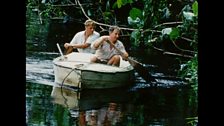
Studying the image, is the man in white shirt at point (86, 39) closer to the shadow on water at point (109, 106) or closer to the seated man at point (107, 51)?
the seated man at point (107, 51)

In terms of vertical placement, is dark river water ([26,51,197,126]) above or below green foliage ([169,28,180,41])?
below

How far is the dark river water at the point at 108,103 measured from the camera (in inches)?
176

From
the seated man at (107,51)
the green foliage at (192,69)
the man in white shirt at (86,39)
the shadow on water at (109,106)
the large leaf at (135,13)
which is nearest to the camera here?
the large leaf at (135,13)

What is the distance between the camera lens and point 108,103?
5.18m

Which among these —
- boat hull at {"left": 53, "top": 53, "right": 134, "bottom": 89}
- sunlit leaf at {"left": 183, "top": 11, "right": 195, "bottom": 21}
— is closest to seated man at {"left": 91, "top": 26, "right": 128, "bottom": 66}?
boat hull at {"left": 53, "top": 53, "right": 134, "bottom": 89}

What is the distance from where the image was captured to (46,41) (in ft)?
25.3

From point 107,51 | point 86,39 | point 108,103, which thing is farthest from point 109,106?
point 86,39

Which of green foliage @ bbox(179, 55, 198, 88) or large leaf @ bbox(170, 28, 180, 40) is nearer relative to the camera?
large leaf @ bbox(170, 28, 180, 40)

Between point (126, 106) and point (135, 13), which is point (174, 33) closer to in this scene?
point (135, 13)

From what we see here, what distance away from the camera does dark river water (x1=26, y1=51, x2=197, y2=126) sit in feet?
14.7

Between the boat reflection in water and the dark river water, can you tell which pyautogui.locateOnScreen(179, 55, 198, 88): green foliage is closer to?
the dark river water

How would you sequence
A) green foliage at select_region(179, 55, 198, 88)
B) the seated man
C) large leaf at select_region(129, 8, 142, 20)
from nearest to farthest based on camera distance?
large leaf at select_region(129, 8, 142, 20), green foliage at select_region(179, 55, 198, 88), the seated man

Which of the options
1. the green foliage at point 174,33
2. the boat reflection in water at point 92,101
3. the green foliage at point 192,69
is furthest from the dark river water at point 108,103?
the green foliage at point 174,33
